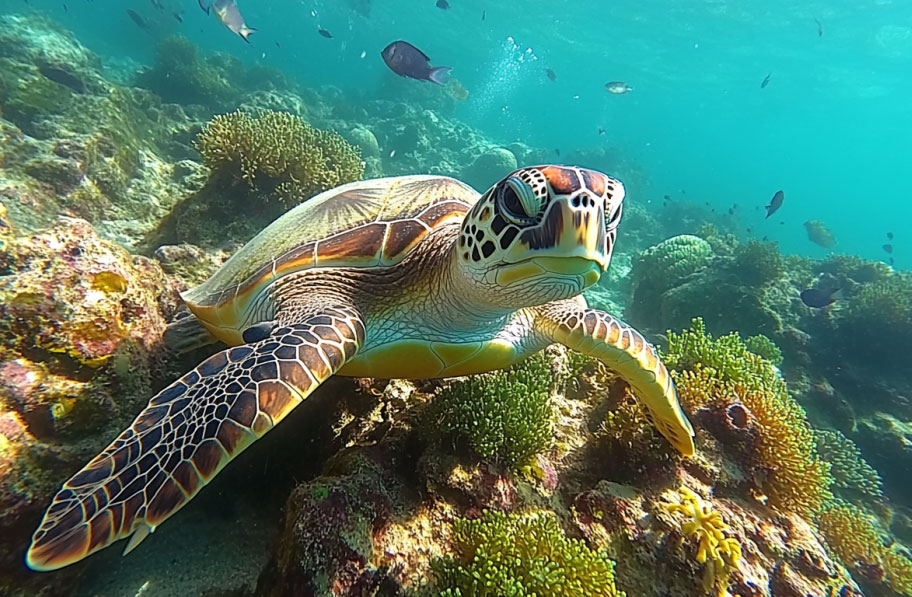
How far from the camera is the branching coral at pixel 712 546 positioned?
5.68 feet

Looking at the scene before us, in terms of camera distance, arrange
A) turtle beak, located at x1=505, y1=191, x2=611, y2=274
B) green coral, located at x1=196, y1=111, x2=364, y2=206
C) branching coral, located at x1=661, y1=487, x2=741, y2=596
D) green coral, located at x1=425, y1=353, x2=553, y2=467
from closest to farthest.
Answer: turtle beak, located at x1=505, y1=191, x2=611, y2=274
branching coral, located at x1=661, y1=487, x2=741, y2=596
green coral, located at x1=425, y1=353, x2=553, y2=467
green coral, located at x1=196, y1=111, x2=364, y2=206

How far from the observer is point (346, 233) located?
2.43 metres

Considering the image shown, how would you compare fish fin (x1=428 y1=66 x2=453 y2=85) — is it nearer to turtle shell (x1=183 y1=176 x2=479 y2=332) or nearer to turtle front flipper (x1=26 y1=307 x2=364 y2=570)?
turtle shell (x1=183 y1=176 x2=479 y2=332)

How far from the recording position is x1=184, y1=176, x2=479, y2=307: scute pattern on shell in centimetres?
234

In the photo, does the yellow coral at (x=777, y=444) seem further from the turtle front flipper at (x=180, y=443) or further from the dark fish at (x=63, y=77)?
the dark fish at (x=63, y=77)

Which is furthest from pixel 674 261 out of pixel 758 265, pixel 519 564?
pixel 519 564

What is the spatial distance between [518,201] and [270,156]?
3.71m

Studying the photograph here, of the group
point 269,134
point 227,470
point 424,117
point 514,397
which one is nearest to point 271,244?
point 227,470

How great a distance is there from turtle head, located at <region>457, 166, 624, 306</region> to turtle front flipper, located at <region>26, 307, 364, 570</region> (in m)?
0.77

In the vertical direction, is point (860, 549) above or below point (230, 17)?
below

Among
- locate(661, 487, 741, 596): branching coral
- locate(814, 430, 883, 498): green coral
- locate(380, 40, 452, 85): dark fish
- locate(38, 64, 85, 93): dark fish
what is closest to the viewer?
locate(661, 487, 741, 596): branching coral

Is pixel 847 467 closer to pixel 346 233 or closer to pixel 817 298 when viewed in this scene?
pixel 817 298

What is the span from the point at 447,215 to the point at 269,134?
9.80ft

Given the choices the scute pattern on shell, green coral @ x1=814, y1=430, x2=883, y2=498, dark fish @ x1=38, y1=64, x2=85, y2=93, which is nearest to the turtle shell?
the scute pattern on shell
